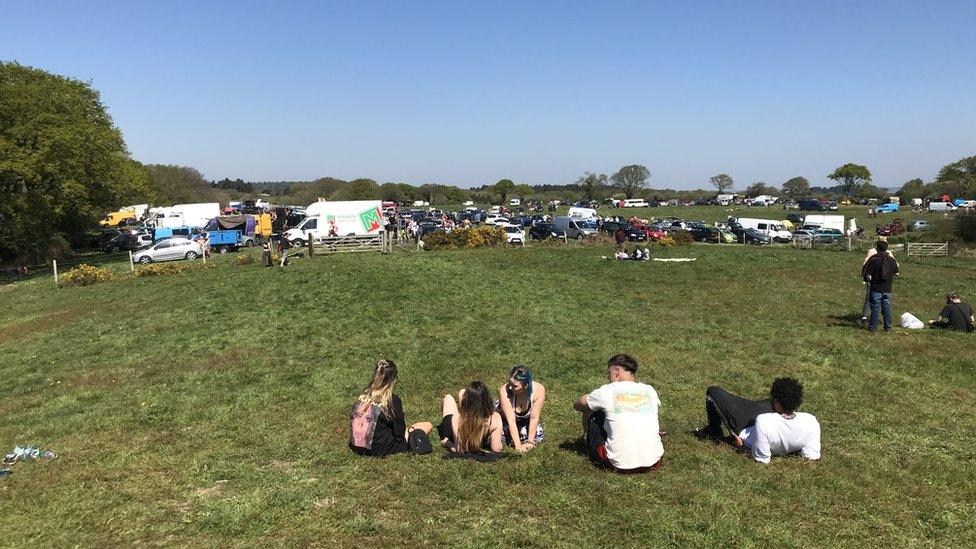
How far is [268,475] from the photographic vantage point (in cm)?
631

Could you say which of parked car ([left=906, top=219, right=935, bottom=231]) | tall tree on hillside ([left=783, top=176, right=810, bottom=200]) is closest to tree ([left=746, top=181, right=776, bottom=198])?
tall tree on hillside ([left=783, top=176, right=810, bottom=200])

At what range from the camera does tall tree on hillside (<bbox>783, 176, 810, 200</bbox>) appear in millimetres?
133238

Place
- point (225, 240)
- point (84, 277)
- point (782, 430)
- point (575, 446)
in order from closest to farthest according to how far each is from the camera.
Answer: point (782, 430) < point (575, 446) < point (84, 277) < point (225, 240)

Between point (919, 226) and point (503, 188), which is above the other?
point (503, 188)

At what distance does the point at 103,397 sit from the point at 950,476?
38.5ft

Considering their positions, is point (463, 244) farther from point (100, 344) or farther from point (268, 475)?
point (268, 475)

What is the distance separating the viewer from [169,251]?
109 feet

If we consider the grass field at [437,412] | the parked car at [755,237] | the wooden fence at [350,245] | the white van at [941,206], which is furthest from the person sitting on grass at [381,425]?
the white van at [941,206]

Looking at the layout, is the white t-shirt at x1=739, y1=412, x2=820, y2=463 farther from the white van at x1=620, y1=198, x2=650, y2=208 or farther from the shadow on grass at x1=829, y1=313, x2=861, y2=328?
the white van at x1=620, y1=198, x2=650, y2=208

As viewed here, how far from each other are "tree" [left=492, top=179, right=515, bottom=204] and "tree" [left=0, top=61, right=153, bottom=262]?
3725 inches

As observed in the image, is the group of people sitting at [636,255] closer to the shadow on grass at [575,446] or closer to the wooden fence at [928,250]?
the wooden fence at [928,250]

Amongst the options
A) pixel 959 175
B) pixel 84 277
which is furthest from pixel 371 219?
pixel 959 175

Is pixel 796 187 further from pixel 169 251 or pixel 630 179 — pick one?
pixel 169 251

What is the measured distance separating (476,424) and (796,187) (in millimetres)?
147938
